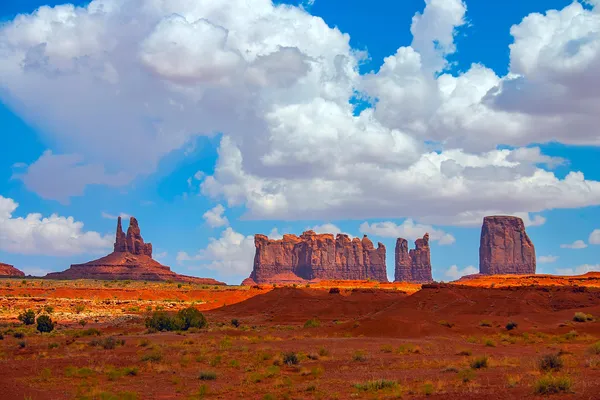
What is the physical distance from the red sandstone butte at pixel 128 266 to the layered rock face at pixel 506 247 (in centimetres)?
6812

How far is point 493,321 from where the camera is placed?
50.5 meters

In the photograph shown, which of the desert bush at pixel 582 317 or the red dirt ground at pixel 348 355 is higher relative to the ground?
the desert bush at pixel 582 317

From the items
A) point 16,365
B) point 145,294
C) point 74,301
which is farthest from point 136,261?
point 16,365

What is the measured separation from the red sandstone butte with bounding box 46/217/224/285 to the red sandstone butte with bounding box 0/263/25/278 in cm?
746

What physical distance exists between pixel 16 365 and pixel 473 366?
728 inches

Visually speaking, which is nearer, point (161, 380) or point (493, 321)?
point (161, 380)

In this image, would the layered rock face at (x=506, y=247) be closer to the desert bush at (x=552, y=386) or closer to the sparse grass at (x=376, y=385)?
the sparse grass at (x=376, y=385)

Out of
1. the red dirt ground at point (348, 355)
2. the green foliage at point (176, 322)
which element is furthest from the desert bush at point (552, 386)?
the green foliage at point (176, 322)

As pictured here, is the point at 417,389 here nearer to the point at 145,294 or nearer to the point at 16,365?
the point at 16,365

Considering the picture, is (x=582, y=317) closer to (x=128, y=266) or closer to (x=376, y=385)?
(x=376, y=385)

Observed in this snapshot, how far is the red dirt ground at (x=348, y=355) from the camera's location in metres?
21.8

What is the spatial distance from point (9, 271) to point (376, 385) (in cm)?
15906

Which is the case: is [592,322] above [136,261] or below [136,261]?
below

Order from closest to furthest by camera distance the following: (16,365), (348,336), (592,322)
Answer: (16,365), (348,336), (592,322)
